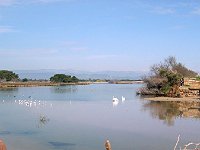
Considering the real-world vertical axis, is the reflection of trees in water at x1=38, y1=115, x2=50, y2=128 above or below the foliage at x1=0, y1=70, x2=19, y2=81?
below

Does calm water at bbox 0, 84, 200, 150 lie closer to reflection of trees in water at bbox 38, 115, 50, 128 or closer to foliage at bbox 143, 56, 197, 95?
reflection of trees in water at bbox 38, 115, 50, 128

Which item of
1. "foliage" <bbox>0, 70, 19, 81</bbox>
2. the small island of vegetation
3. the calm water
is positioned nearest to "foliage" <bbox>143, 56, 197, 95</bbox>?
the small island of vegetation

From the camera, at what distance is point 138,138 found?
68.6 ft

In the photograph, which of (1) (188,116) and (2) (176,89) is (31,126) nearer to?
(1) (188,116)

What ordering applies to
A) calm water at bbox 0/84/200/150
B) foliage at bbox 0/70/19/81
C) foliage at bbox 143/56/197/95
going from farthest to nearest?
foliage at bbox 0/70/19/81 < foliage at bbox 143/56/197/95 < calm water at bbox 0/84/200/150

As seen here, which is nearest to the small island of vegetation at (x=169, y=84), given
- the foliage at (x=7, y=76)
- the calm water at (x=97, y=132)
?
the calm water at (x=97, y=132)

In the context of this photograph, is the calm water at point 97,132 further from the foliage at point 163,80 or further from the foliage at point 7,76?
the foliage at point 7,76

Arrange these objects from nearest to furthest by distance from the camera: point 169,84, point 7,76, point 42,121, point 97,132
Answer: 1. point 97,132
2. point 42,121
3. point 169,84
4. point 7,76

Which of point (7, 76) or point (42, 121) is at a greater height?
point (7, 76)

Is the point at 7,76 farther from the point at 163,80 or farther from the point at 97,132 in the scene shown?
the point at 97,132

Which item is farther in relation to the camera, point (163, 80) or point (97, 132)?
point (163, 80)

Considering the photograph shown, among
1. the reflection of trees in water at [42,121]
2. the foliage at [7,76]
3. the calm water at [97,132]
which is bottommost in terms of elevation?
the calm water at [97,132]

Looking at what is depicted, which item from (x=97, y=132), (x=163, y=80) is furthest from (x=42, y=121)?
(x=163, y=80)

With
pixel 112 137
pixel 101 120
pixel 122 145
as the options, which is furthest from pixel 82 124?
pixel 122 145
